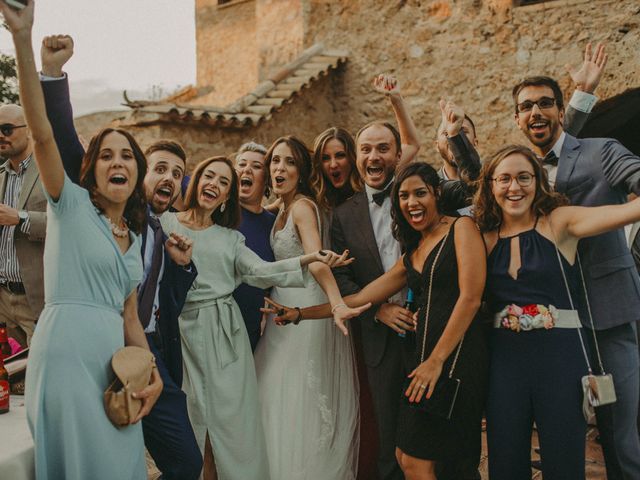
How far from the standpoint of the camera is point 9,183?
4.04 meters

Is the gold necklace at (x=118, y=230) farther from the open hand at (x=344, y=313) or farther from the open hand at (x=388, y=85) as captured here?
the open hand at (x=388, y=85)

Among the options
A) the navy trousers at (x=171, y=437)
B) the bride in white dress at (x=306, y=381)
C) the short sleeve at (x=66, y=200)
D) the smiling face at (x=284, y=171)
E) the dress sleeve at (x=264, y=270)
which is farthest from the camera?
the smiling face at (x=284, y=171)

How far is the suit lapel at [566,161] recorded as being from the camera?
310cm

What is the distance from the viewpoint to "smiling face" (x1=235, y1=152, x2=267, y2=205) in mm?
3947

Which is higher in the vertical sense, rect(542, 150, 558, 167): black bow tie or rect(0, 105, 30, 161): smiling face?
rect(0, 105, 30, 161): smiling face

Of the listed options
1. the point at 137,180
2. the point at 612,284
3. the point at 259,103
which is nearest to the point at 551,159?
the point at 612,284

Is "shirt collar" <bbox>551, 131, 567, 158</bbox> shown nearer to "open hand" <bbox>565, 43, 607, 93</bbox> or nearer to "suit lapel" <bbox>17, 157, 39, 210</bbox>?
"open hand" <bbox>565, 43, 607, 93</bbox>

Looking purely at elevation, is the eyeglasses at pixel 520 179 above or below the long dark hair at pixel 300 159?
below

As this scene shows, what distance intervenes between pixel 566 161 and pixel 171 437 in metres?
2.40

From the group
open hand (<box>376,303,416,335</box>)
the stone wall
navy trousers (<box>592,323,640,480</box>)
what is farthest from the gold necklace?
the stone wall

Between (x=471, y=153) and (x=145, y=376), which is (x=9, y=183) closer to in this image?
(x=145, y=376)

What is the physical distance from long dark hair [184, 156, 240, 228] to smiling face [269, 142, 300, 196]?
1.12 ft

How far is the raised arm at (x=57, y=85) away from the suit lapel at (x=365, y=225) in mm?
1704

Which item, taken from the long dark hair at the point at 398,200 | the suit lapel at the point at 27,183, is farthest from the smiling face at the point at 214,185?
the suit lapel at the point at 27,183
